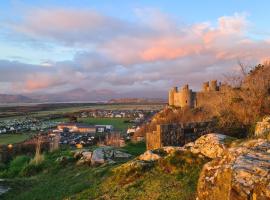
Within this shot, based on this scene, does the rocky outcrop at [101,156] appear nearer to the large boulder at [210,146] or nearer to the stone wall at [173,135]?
the stone wall at [173,135]

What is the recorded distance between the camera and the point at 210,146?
11.0 metres

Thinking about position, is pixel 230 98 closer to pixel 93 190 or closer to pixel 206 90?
pixel 93 190

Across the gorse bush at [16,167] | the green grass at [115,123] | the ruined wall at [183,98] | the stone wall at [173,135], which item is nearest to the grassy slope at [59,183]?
the gorse bush at [16,167]

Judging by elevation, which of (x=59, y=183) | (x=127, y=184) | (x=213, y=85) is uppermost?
(x=213, y=85)

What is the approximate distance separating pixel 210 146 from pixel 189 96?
42971mm

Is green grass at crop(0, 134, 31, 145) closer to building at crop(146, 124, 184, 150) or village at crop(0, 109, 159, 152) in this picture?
village at crop(0, 109, 159, 152)

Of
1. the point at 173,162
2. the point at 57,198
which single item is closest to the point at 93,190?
the point at 57,198

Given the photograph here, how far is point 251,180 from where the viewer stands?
6.02 metres

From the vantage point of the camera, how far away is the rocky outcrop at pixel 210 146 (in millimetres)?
10758

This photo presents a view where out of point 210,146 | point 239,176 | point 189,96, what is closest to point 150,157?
point 210,146

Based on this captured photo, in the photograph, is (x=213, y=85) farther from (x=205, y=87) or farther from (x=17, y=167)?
(x=17, y=167)

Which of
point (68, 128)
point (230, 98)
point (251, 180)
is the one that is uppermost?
point (230, 98)

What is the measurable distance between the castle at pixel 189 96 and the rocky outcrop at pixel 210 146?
1436 inches

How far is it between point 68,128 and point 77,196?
71809mm
